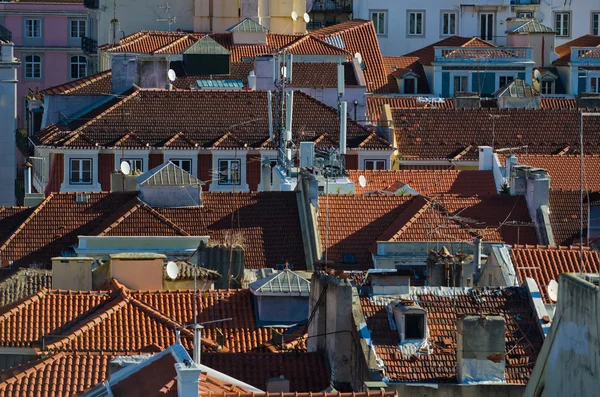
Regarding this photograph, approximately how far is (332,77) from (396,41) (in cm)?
2236

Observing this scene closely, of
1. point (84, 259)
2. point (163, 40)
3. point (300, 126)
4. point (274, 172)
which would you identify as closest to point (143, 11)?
point (163, 40)

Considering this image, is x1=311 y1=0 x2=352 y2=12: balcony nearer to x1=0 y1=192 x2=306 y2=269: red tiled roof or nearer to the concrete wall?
x1=0 y1=192 x2=306 y2=269: red tiled roof

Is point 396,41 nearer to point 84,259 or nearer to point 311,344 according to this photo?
point 84,259

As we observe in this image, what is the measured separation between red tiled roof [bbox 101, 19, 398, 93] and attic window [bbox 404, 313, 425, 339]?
46.4 m

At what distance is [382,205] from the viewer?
55.9 meters

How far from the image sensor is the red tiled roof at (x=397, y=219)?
53.3 meters

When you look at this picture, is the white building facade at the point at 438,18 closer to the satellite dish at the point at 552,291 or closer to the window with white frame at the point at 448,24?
the window with white frame at the point at 448,24

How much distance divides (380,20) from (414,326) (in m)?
67.8

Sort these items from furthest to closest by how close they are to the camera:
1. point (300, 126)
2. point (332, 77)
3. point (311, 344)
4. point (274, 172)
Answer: point (332, 77)
point (300, 126)
point (274, 172)
point (311, 344)

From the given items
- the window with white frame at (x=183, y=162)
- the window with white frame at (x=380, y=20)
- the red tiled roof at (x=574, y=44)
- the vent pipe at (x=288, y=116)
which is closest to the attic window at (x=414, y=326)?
the vent pipe at (x=288, y=116)

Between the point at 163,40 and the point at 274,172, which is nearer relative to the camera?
the point at 274,172

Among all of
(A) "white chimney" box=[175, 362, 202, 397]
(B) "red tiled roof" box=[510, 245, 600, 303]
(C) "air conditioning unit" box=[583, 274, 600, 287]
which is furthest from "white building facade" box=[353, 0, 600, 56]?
(C) "air conditioning unit" box=[583, 274, 600, 287]

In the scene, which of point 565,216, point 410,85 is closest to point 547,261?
point 565,216

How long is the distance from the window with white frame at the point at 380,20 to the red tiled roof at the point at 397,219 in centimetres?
4450
